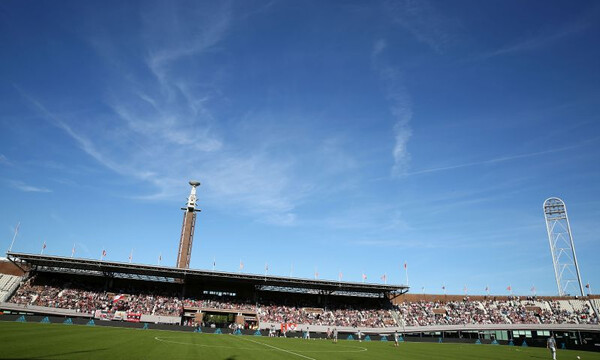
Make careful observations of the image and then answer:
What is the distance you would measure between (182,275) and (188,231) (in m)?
19.3

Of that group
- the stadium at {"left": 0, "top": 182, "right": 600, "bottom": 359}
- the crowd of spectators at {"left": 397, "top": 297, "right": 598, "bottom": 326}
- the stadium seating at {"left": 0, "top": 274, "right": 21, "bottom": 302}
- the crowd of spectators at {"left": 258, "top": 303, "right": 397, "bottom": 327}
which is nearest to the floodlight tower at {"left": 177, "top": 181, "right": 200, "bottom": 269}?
the stadium at {"left": 0, "top": 182, "right": 600, "bottom": 359}

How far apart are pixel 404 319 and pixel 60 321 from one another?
5890cm

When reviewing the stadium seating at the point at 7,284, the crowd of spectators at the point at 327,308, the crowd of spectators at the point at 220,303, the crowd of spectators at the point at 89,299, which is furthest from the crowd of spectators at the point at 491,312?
the stadium seating at the point at 7,284

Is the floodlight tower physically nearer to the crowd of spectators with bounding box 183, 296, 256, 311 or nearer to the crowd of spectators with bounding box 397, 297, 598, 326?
the crowd of spectators with bounding box 183, 296, 256, 311

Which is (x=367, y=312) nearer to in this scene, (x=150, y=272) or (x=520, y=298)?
(x=520, y=298)

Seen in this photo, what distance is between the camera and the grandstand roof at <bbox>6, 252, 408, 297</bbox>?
65562mm

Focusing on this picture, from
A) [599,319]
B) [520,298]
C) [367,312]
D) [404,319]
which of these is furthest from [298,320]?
[599,319]

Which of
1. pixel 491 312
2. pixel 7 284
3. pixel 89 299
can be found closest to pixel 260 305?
pixel 89 299

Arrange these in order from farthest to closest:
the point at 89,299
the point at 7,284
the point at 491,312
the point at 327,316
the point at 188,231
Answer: the point at 188,231, the point at 491,312, the point at 327,316, the point at 7,284, the point at 89,299

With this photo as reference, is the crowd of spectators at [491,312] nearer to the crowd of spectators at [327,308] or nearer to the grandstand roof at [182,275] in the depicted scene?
the crowd of spectators at [327,308]

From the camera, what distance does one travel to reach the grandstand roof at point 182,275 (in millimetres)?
65562

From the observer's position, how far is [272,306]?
2906 inches

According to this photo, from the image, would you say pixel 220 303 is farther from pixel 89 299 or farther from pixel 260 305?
pixel 89 299

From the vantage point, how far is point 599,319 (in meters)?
71.3
